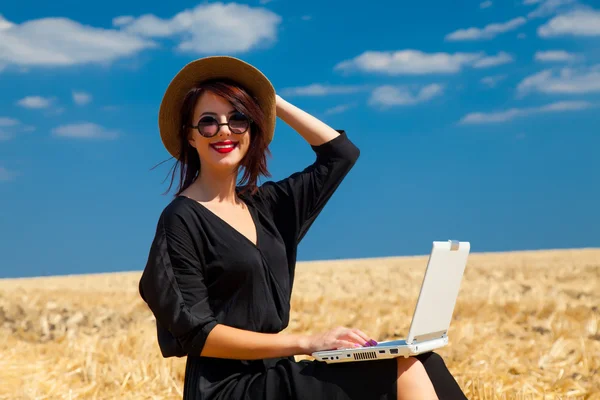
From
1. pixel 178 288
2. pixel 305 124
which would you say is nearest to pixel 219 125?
pixel 305 124

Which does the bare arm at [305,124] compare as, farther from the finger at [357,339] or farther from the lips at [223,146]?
the finger at [357,339]

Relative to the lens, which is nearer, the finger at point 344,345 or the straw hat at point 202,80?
the finger at point 344,345

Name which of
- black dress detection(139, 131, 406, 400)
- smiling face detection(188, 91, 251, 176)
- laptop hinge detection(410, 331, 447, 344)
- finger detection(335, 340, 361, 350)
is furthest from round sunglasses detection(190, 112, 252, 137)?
laptop hinge detection(410, 331, 447, 344)

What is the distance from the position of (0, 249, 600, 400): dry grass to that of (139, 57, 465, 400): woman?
2.01 metres

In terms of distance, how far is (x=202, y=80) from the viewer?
3656 mm

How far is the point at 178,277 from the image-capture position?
3.19 metres

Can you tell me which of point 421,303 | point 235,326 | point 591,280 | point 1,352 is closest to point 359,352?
point 421,303

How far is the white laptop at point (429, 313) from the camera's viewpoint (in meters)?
2.84

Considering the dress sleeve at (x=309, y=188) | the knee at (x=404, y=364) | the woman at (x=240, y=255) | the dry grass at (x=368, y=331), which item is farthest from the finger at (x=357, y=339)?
the dry grass at (x=368, y=331)

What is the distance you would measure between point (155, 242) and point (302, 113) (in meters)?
1.10

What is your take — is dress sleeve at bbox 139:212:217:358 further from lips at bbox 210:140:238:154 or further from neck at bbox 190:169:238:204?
lips at bbox 210:140:238:154

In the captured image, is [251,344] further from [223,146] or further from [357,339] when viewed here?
[223,146]

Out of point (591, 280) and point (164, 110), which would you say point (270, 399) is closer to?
point (164, 110)

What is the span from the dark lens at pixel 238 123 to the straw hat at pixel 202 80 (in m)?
0.21
